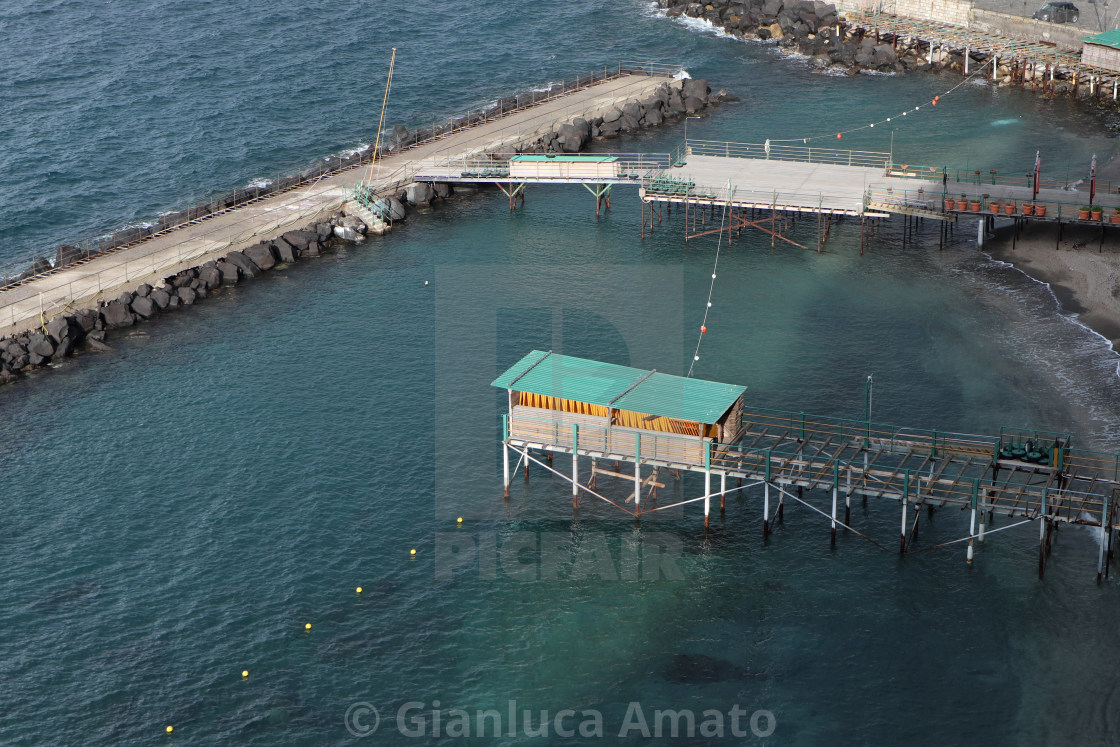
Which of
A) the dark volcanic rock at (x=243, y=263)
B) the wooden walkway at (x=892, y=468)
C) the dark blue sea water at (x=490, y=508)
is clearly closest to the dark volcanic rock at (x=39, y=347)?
the dark blue sea water at (x=490, y=508)

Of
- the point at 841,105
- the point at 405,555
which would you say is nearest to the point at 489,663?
the point at 405,555

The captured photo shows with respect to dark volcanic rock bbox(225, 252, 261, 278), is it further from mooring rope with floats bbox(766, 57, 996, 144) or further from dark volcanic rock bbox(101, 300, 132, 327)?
mooring rope with floats bbox(766, 57, 996, 144)

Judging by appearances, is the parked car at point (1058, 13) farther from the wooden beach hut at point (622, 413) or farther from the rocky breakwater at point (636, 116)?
the wooden beach hut at point (622, 413)

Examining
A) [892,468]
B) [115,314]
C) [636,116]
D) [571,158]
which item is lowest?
[892,468]

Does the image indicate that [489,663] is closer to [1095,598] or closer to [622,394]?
[622,394]

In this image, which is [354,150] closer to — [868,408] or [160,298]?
[160,298]

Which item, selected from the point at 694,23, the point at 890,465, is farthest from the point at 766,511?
the point at 694,23
